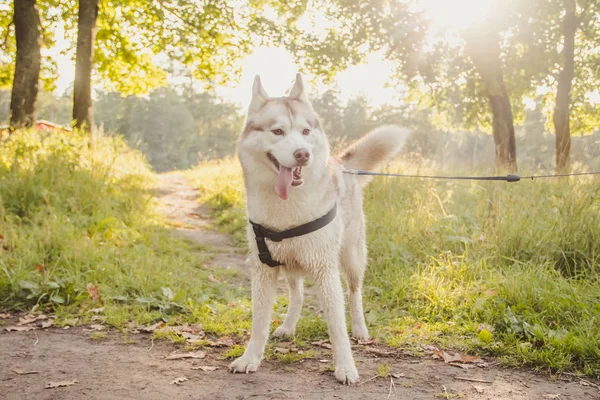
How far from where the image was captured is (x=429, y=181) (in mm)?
7336

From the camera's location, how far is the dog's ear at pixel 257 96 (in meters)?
3.04

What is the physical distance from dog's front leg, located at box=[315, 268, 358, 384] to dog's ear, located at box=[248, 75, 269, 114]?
114 cm

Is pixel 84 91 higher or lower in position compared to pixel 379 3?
lower

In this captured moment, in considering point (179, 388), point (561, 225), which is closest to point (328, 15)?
point (561, 225)

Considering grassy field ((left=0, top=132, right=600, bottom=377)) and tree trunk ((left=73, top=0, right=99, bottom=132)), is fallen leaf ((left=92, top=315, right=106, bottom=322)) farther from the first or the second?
tree trunk ((left=73, top=0, right=99, bottom=132))

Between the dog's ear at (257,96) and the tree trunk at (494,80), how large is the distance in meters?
10.6

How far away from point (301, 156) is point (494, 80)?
11.5 meters

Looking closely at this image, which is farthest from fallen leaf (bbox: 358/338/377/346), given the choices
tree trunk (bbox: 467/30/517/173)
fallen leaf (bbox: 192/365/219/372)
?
tree trunk (bbox: 467/30/517/173)

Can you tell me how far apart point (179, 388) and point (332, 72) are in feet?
38.8

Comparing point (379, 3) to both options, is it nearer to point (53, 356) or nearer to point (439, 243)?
point (439, 243)

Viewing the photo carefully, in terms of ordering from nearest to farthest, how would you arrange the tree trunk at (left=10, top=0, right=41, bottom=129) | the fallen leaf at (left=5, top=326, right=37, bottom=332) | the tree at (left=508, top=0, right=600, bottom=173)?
the fallen leaf at (left=5, top=326, right=37, bottom=332) < the tree trunk at (left=10, top=0, right=41, bottom=129) < the tree at (left=508, top=0, right=600, bottom=173)

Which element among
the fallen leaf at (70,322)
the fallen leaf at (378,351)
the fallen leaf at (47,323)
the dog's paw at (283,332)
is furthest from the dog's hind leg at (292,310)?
the fallen leaf at (47,323)

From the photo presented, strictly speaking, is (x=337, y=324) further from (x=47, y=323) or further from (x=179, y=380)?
(x=47, y=323)

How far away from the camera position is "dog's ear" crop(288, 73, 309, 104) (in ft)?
10.1
